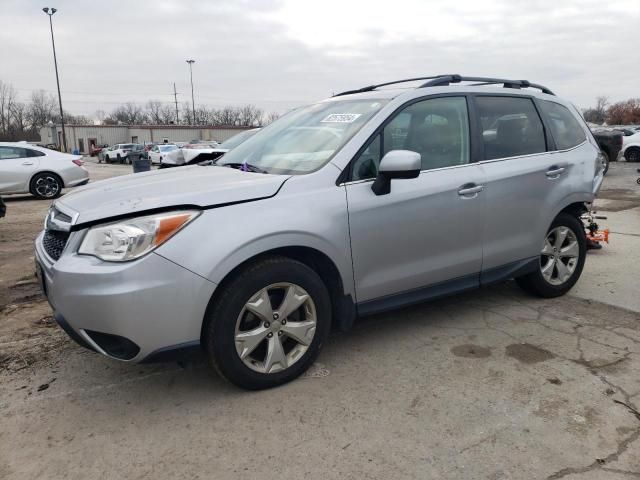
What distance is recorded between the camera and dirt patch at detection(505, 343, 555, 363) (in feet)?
11.1

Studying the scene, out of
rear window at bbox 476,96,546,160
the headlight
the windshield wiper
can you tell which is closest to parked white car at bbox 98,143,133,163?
the windshield wiper

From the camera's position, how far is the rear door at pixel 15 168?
12.3 meters

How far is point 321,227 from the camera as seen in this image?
9.82 ft

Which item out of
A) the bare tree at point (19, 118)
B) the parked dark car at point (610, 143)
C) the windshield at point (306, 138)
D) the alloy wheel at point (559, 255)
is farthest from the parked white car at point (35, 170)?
the bare tree at point (19, 118)

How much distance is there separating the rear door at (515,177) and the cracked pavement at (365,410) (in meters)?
0.63

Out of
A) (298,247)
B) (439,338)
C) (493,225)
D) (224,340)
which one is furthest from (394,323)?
(224,340)

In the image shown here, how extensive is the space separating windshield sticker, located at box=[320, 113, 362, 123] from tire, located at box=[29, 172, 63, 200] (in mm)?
11406

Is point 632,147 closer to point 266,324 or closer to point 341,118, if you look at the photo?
point 341,118

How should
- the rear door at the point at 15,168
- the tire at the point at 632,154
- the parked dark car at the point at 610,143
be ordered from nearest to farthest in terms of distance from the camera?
the rear door at the point at 15,168
the parked dark car at the point at 610,143
the tire at the point at 632,154

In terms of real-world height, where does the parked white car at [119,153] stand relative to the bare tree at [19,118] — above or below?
below

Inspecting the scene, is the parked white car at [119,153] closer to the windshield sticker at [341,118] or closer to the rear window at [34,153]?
the rear window at [34,153]

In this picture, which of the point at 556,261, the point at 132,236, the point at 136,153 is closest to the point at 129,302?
the point at 132,236

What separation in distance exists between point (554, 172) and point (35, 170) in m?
12.3

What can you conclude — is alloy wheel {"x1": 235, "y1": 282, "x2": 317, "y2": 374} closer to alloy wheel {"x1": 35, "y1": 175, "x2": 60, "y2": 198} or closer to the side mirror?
the side mirror
